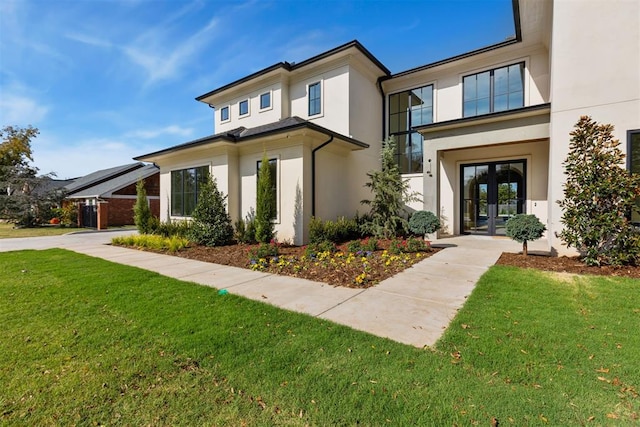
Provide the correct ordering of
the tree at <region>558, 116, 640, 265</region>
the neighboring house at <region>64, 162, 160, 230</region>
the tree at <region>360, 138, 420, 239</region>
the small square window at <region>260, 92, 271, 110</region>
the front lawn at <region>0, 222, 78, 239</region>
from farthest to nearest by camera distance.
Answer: the neighboring house at <region>64, 162, 160, 230</region> → the front lawn at <region>0, 222, 78, 239</region> → the small square window at <region>260, 92, 271, 110</region> → the tree at <region>360, 138, 420, 239</region> → the tree at <region>558, 116, 640, 265</region>

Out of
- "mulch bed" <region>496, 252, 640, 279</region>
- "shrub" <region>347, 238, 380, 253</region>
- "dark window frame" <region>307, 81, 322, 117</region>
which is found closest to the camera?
"mulch bed" <region>496, 252, 640, 279</region>

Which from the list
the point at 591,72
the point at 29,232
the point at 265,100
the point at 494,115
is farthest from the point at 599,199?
the point at 29,232

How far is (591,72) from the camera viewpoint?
6.96 metres

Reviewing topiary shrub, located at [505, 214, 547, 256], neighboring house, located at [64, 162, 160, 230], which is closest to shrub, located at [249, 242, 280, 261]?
topiary shrub, located at [505, 214, 547, 256]

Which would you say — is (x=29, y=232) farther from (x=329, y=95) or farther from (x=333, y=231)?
(x=329, y=95)

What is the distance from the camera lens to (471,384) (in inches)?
95.6

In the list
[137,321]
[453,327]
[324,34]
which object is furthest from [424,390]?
[324,34]

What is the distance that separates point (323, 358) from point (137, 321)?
2.61 m

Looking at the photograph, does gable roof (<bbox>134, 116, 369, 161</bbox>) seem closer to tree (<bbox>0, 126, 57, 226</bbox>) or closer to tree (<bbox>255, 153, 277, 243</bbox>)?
tree (<bbox>255, 153, 277, 243</bbox>)

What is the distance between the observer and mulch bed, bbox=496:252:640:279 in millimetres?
5660

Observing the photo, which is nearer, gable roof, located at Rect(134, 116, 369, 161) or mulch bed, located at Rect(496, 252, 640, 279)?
mulch bed, located at Rect(496, 252, 640, 279)

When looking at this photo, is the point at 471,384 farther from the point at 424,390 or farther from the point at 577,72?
the point at 577,72

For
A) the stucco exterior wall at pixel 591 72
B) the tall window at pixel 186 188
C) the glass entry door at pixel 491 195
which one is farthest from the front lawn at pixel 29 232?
the stucco exterior wall at pixel 591 72

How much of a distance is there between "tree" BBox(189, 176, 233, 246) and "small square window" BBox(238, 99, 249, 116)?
585 centimetres
